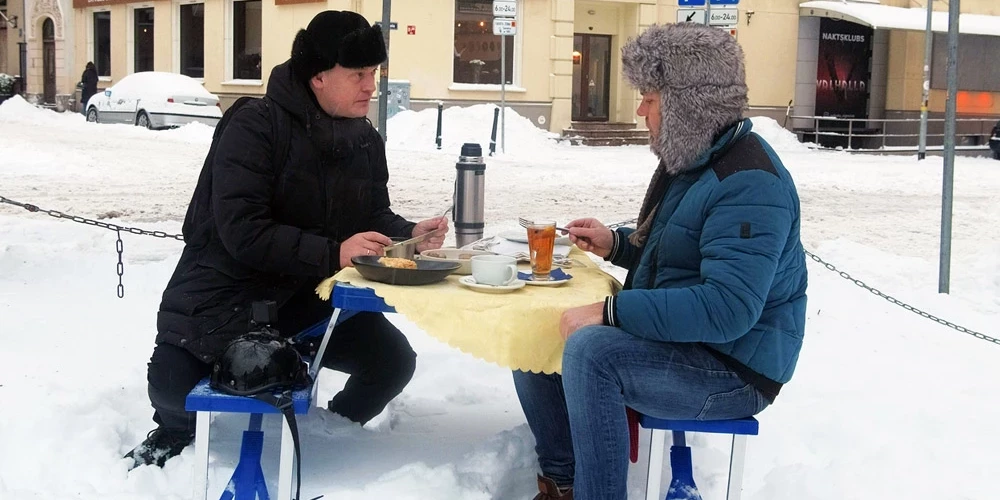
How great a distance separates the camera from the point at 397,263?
3246 mm

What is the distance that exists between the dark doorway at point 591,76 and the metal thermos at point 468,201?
20.8 m

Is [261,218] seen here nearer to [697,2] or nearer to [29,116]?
[697,2]

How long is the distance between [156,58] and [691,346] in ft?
89.6

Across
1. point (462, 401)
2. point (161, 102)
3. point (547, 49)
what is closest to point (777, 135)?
point (547, 49)

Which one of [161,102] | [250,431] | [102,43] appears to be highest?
[102,43]

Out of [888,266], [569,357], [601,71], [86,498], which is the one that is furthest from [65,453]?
[601,71]

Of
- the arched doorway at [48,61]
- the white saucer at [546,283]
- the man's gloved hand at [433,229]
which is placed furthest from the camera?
the arched doorway at [48,61]

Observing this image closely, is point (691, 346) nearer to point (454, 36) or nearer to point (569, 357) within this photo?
point (569, 357)

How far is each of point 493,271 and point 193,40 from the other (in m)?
26.3

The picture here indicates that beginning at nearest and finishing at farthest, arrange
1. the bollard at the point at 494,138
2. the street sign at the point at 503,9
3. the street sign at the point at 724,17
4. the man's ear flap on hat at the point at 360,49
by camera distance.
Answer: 1. the man's ear flap on hat at the point at 360,49
2. the street sign at the point at 724,17
3. the street sign at the point at 503,9
4. the bollard at the point at 494,138

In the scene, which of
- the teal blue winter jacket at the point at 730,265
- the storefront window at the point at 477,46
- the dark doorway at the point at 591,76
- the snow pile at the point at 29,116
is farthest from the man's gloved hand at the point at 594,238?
the snow pile at the point at 29,116

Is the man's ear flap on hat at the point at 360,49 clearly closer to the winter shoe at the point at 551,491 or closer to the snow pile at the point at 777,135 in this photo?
the winter shoe at the point at 551,491

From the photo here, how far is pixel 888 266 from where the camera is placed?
8516 mm

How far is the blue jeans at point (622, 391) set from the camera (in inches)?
120
